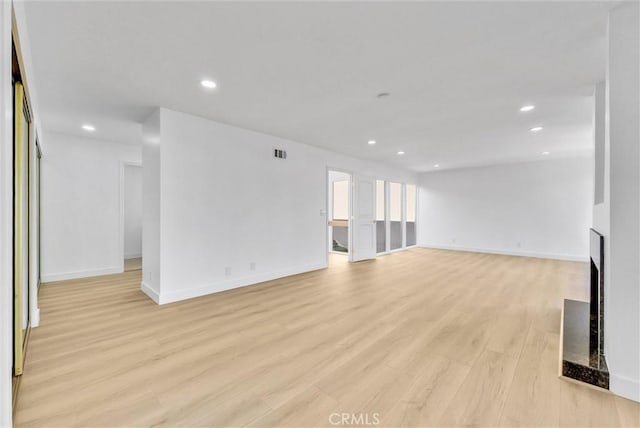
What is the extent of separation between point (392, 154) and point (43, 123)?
19.5ft

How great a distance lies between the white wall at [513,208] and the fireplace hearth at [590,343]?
197 inches

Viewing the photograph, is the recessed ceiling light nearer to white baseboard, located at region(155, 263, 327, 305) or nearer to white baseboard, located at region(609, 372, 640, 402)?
white baseboard, located at region(155, 263, 327, 305)

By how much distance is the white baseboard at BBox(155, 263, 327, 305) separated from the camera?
3380mm

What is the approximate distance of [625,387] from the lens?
1699 mm

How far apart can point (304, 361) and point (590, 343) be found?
2.26m

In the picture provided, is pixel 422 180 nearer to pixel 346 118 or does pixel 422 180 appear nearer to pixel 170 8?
pixel 346 118

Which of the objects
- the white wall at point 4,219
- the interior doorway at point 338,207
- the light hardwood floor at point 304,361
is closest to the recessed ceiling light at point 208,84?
the white wall at point 4,219

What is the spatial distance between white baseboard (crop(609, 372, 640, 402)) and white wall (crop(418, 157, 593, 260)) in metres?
5.99

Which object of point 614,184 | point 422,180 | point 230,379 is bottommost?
point 230,379

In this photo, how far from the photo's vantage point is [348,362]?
6.86 feet

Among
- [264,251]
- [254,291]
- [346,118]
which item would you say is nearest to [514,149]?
[346,118]

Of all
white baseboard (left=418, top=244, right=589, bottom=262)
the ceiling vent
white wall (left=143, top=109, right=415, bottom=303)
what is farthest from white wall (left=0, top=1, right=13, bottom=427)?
white baseboard (left=418, top=244, right=589, bottom=262)

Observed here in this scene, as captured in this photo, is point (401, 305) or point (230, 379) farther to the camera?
point (401, 305)

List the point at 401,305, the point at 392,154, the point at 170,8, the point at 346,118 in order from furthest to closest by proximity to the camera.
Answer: the point at 392,154
the point at 346,118
the point at 401,305
the point at 170,8
